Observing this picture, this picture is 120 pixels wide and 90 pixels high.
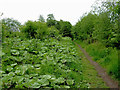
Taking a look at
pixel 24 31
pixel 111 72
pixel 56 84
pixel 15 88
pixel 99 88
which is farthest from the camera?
pixel 24 31

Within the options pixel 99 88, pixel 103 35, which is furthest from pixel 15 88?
pixel 103 35

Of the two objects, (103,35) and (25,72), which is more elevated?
(103,35)

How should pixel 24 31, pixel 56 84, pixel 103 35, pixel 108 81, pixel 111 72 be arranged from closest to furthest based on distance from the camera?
pixel 56 84
pixel 108 81
pixel 111 72
pixel 103 35
pixel 24 31

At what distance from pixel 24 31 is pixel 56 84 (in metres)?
6.49

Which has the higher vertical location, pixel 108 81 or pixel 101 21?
pixel 101 21

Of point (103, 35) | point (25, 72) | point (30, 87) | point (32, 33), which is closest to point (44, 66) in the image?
point (25, 72)

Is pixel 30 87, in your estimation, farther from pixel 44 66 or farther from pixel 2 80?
pixel 44 66

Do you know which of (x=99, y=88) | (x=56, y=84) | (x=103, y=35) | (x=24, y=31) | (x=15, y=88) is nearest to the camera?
(x=15, y=88)

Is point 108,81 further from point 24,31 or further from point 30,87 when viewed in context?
point 24,31

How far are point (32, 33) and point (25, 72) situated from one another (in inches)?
226

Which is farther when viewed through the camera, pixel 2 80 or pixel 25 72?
pixel 25 72

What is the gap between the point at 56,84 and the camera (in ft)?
9.19

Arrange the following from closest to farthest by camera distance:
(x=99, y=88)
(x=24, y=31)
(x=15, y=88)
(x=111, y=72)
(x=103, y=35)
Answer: (x=15, y=88)
(x=99, y=88)
(x=111, y=72)
(x=103, y=35)
(x=24, y=31)

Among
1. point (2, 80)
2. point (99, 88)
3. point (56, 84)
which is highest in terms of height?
point (2, 80)
